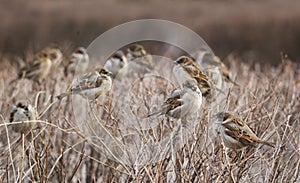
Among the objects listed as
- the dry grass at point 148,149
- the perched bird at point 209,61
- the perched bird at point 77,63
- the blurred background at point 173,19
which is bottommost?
the dry grass at point 148,149

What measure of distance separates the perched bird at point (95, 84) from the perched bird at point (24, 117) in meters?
0.36

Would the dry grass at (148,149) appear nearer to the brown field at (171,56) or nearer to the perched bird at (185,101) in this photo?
the brown field at (171,56)

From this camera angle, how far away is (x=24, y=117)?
3.53m

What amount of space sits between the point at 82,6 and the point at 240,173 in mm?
12788

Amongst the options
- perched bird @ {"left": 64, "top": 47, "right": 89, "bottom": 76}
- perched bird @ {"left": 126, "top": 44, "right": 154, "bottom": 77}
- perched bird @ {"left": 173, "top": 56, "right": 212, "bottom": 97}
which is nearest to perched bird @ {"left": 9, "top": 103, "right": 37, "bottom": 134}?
perched bird @ {"left": 173, "top": 56, "right": 212, "bottom": 97}

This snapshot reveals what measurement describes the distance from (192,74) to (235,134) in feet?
1.86

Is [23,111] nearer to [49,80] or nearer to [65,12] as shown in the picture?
[49,80]

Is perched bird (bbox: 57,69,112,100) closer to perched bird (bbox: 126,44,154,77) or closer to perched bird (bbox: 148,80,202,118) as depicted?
perched bird (bbox: 148,80,202,118)

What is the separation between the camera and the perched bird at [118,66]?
460cm

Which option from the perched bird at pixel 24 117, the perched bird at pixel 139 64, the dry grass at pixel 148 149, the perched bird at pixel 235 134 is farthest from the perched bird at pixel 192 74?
the perched bird at pixel 139 64

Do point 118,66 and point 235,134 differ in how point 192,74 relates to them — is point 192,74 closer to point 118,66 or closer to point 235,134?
point 235,134

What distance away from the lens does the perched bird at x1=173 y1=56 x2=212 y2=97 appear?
324 cm

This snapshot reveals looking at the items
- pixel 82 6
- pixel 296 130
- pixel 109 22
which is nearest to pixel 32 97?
pixel 296 130

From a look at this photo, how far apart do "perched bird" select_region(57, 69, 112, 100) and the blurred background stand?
920 centimetres
